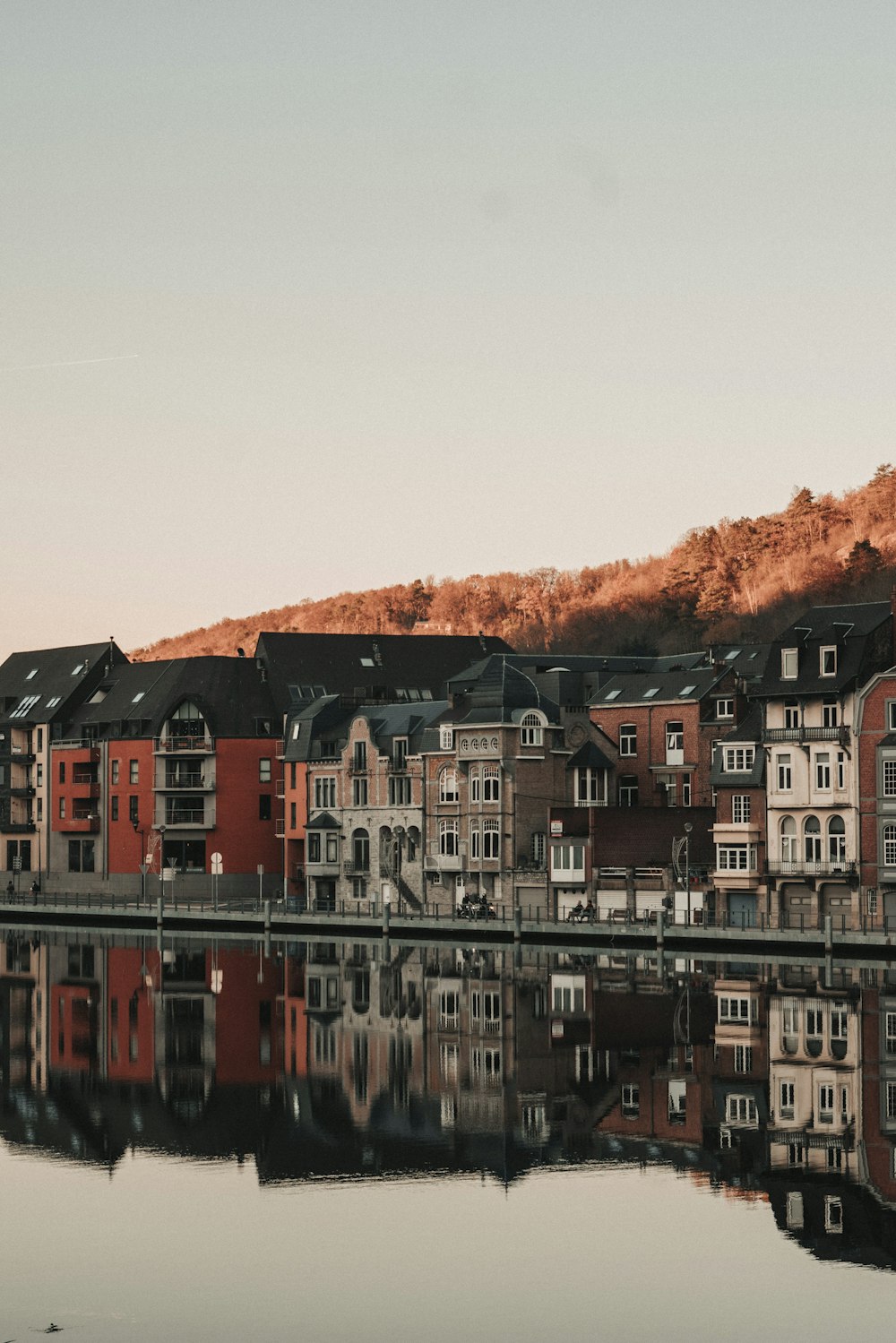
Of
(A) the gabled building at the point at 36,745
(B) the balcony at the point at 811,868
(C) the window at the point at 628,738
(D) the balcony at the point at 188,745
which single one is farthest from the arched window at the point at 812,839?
(A) the gabled building at the point at 36,745

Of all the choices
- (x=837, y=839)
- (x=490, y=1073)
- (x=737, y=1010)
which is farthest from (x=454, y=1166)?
(x=837, y=839)

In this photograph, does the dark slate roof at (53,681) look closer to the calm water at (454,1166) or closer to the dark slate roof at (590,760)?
the dark slate roof at (590,760)

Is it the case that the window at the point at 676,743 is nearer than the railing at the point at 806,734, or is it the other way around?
the railing at the point at 806,734

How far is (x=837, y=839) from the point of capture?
3639 inches

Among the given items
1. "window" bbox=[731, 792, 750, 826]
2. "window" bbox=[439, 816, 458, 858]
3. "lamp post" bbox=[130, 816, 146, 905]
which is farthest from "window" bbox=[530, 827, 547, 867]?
"lamp post" bbox=[130, 816, 146, 905]

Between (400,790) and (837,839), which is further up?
(400,790)

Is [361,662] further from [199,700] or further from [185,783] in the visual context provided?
[185,783]

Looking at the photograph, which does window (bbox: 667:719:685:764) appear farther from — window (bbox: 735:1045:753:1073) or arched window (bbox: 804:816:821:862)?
window (bbox: 735:1045:753:1073)

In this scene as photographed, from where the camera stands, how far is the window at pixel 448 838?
360ft

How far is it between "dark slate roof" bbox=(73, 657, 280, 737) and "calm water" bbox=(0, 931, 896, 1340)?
203ft

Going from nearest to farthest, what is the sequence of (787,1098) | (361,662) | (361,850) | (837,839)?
(787,1098) < (837,839) < (361,850) < (361,662)

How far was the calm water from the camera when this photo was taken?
31.7 m

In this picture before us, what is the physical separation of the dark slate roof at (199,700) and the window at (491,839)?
29887 millimetres

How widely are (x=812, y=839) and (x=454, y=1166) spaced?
54.6 metres
